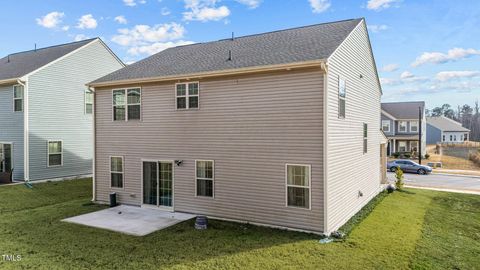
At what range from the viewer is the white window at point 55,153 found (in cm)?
1773

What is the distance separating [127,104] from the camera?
12273mm

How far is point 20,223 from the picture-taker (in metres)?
9.69

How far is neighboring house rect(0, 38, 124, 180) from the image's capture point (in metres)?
16.9

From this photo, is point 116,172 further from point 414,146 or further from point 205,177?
point 414,146

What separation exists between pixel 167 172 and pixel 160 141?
1167mm

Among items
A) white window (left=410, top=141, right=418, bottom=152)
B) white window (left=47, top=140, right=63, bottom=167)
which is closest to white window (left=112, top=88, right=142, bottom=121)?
white window (left=47, top=140, right=63, bottom=167)

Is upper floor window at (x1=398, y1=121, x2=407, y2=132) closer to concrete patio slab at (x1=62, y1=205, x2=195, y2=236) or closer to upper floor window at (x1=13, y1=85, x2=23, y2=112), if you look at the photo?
concrete patio slab at (x1=62, y1=205, x2=195, y2=236)

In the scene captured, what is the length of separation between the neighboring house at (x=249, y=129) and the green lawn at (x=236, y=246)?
1.02m

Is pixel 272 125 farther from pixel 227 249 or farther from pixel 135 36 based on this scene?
pixel 135 36

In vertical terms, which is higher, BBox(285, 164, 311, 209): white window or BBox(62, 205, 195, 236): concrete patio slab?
BBox(285, 164, 311, 209): white window

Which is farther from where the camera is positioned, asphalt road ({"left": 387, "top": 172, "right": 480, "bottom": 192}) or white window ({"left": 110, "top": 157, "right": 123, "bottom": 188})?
asphalt road ({"left": 387, "top": 172, "right": 480, "bottom": 192})

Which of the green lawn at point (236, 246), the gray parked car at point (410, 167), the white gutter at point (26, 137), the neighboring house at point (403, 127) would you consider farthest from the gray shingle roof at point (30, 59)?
Answer: the neighboring house at point (403, 127)

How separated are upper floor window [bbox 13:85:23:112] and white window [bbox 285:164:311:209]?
1569 centimetres

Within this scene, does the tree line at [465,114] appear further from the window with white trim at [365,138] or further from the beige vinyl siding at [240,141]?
the beige vinyl siding at [240,141]
